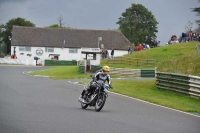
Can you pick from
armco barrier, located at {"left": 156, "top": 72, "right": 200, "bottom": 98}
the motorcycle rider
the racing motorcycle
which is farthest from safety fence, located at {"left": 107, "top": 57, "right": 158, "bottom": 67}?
the motorcycle rider

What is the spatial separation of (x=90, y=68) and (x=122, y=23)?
6760cm

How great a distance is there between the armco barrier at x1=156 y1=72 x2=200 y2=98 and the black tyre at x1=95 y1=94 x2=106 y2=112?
28.3 feet

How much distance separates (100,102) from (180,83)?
1082 centimetres

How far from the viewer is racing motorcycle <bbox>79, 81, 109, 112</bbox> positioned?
684 inches

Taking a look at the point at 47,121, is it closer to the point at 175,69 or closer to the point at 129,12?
the point at 175,69

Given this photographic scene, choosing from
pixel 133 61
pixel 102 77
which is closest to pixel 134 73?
pixel 133 61

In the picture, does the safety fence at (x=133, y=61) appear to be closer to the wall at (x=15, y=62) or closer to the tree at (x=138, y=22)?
the wall at (x=15, y=62)

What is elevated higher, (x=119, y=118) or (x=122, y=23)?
(x=122, y=23)

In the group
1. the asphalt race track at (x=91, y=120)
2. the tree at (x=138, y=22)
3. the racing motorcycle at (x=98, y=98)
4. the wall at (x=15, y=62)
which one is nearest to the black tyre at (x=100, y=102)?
the racing motorcycle at (x=98, y=98)

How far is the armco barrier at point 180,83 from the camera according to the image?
25.5 metres

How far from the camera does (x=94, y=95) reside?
58.4 ft

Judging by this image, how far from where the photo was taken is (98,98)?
696 inches

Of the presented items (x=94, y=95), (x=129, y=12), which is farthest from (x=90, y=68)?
(x=129, y=12)

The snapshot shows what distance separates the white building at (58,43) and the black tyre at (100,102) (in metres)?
85.3
